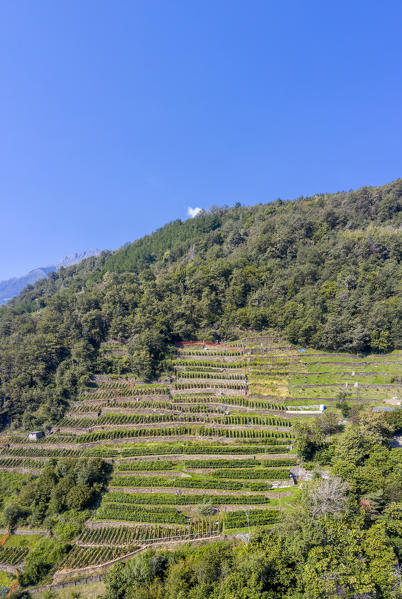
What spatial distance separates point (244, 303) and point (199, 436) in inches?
1127

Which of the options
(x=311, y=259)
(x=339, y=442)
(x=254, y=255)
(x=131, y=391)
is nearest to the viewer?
(x=339, y=442)

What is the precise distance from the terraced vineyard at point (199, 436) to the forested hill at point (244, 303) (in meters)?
3.79

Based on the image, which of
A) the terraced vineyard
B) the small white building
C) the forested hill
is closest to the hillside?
the terraced vineyard

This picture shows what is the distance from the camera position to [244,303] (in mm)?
54219

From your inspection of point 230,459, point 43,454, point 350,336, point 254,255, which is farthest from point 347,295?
point 43,454

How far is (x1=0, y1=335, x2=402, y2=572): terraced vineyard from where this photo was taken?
2439cm

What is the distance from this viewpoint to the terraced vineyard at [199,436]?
24.4 meters

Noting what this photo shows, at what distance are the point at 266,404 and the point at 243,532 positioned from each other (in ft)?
49.8

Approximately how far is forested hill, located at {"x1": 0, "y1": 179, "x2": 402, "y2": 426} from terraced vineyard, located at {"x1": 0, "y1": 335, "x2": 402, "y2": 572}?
379 centimetres

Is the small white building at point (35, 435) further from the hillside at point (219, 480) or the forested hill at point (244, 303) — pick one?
the forested hill at point (244, 303)

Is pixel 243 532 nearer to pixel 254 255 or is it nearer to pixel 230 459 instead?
pixel 230 459

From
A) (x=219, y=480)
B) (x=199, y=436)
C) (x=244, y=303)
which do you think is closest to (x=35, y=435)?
(x=199, y=436)

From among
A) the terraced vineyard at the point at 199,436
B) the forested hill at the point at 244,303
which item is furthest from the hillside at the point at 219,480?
the forested hill at the point at 244,303

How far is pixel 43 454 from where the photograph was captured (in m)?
33.8
